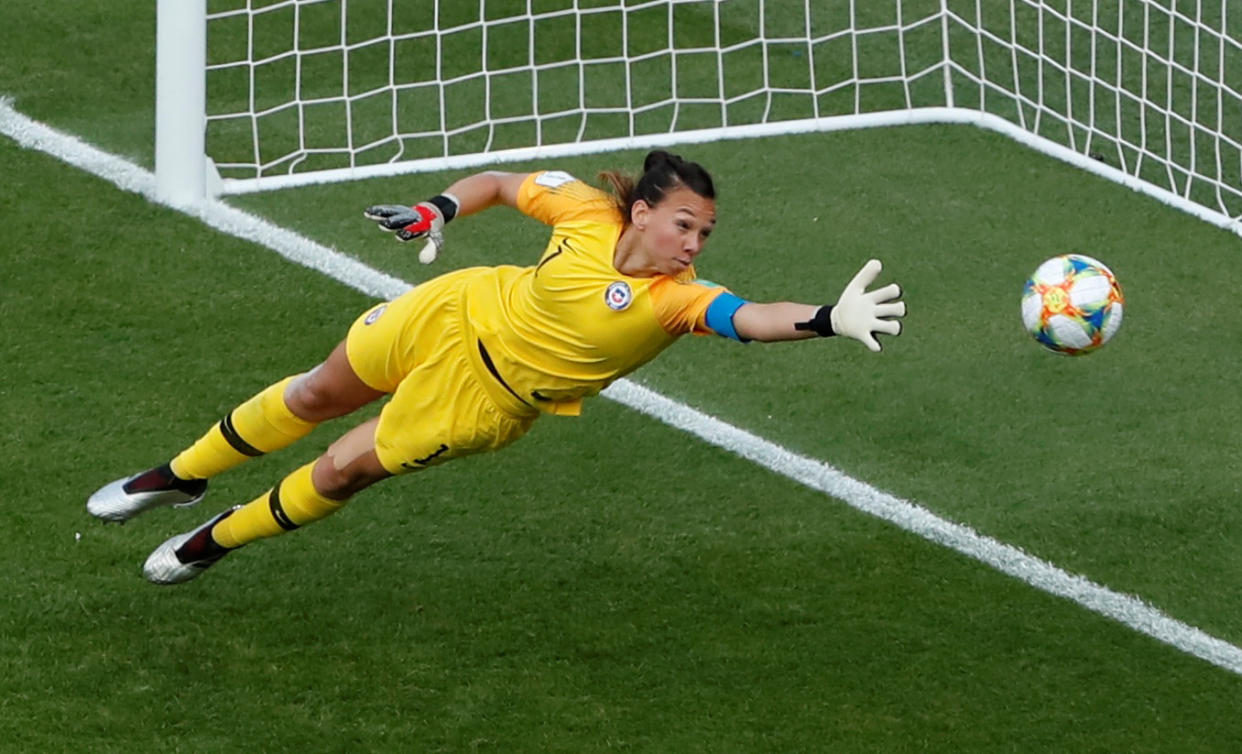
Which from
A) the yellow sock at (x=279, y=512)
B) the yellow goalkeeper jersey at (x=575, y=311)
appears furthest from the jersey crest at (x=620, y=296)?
the yellow sock at (x=279, y=512)

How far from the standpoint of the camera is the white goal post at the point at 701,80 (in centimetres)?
815

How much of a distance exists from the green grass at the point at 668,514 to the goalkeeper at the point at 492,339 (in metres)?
0.46

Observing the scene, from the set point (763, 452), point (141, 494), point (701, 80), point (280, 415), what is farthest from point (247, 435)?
point (701, 80)

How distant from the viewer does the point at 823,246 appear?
7.59m

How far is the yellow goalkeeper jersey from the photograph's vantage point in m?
4.59

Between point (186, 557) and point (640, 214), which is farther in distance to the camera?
point (186, 557)

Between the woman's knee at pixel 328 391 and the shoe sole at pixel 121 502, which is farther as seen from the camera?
the shoe sole at pixel 121 502

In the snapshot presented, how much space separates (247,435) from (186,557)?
0.41 metres

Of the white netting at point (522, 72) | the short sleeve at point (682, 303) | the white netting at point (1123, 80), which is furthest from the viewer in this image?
the white netting at point (1123, 80)

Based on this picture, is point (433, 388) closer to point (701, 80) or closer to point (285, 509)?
point (285, 509)

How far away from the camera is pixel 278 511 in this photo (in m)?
5.03

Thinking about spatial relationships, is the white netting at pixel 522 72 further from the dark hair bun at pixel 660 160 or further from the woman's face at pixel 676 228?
the woman's face at pixel 676 228

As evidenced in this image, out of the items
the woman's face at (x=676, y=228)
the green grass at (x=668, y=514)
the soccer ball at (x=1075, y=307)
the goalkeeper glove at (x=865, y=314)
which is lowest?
the green grass at (x=668, y=514)

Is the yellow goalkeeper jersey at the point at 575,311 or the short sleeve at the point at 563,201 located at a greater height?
the short sleeve at the point at 563,201
